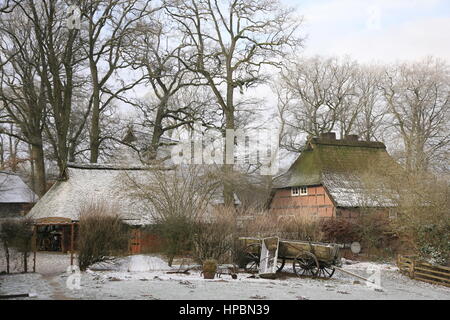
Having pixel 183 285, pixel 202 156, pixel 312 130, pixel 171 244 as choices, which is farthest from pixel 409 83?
pixel 183 285

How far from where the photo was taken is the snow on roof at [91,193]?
2431 centimetres

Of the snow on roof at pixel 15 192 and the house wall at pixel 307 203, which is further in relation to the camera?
the snow on roof at pixel 15 192

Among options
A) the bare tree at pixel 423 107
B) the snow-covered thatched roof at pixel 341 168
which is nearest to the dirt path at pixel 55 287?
the snow-covered thatched roof at pixel 341 168

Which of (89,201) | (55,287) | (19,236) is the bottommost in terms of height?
(55,287)

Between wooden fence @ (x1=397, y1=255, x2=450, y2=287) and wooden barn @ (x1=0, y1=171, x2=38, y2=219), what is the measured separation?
1175 inches

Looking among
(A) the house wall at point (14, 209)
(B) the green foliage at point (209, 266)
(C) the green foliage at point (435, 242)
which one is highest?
(A) the house wall at point (14, 209)

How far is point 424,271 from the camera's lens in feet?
60.7

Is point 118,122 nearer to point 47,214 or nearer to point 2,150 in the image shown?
point 47,214

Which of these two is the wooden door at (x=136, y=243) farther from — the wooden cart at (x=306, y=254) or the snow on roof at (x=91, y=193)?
the wooden cart at (x=306, y=254)

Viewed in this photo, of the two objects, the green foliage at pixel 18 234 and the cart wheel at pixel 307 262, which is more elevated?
the green foliage at pixel 18 234

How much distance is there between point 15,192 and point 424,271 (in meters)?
32.9

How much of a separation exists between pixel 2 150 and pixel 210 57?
19706 mm

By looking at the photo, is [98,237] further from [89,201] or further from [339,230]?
[339,230]

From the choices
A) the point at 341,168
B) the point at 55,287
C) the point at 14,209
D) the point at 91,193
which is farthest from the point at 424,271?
the point at 14,209
